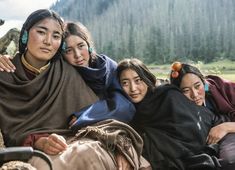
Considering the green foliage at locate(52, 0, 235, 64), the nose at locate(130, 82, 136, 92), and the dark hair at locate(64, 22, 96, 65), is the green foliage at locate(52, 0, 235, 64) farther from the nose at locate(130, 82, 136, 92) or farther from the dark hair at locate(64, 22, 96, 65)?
the nose at locate(130, 82, 136, 92)

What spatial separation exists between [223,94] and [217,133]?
0.54 metres

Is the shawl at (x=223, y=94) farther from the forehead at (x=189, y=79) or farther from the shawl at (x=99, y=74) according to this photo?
the shawl at (x=99, y=74)

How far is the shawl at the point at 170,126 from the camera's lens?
3.39 metres

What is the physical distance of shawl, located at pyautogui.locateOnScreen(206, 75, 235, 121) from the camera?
3.90 metres

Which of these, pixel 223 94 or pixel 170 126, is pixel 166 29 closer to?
pixel 223 94

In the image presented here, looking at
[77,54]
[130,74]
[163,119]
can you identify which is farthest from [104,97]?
[163,119]

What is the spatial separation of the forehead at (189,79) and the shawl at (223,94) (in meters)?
0.22

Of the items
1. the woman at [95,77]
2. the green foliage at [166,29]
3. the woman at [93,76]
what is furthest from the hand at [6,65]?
the green foliage at [166,29]

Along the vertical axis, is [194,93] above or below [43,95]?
below

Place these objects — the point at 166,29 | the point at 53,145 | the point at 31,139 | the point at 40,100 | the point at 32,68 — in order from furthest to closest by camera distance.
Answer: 1. the point at 166,29
2. the point at 32,68
3. the point at 40,100
4. the point at 31,139
5. the point at 53,145

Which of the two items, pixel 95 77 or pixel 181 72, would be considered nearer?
pixel 95 77

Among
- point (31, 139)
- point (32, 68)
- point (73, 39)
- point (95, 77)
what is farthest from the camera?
point (73, 39)

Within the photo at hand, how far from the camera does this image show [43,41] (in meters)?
3.52

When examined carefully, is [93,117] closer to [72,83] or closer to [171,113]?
[72,83]
